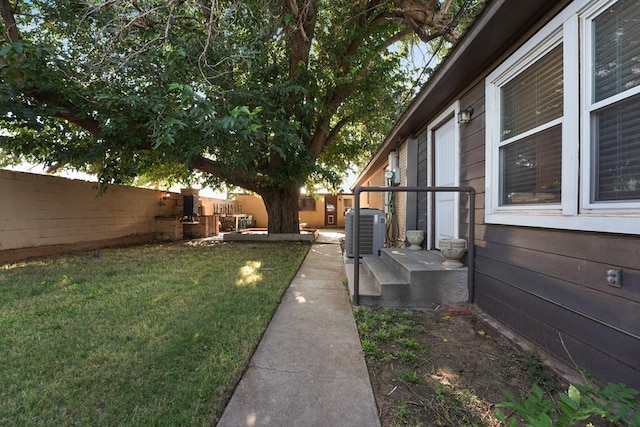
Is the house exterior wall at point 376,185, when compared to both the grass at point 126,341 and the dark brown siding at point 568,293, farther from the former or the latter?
the dark brown siding at point 568,293

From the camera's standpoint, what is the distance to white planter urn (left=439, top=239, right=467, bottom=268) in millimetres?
3225

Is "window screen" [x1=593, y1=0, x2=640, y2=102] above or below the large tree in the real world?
below

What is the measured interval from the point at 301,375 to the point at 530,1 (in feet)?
9.67

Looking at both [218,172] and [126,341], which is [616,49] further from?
[218,172]

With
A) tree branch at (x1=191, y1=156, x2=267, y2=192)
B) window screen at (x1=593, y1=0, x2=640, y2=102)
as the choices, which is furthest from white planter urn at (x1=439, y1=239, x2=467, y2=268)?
tree branch at (x1=191, y1=156, x2=267, y2=192)

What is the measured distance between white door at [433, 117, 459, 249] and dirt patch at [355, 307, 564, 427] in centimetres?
133

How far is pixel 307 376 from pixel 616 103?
7.71 feet

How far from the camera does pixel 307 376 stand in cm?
198

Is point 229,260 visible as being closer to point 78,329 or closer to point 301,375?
point 78,329

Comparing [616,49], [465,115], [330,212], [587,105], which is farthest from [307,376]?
[330,212]

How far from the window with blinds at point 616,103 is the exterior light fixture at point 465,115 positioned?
4.88ft

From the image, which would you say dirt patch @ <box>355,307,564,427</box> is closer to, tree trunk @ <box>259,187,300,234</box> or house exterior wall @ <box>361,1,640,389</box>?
house exterior wall @ <box>361,1,640,389</box>

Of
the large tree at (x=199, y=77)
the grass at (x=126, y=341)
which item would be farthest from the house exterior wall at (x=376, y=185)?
the grass at (x=126, y=341)

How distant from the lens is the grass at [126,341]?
5.38 ft
